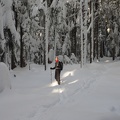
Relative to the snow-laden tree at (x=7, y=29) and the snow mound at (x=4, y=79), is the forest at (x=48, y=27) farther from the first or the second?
the snow mound at (x=4, y=79)

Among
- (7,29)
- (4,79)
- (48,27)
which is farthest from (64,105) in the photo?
(48,27)

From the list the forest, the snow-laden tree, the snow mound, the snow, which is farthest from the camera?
the forest

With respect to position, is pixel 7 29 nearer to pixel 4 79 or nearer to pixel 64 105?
pixel 4 79

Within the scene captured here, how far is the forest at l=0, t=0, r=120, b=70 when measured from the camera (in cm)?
2075

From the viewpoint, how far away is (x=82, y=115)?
8547mm

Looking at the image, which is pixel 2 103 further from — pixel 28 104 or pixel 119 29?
pixel 119 29

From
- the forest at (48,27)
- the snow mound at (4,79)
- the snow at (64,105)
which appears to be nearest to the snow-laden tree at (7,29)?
the forest at (48,27)

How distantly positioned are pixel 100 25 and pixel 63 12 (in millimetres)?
13931

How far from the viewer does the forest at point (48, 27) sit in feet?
68.1

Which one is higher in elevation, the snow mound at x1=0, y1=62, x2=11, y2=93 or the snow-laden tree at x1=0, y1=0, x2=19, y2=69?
the snow-laden tree at x1=0, y1=0, x2=19, y2=69

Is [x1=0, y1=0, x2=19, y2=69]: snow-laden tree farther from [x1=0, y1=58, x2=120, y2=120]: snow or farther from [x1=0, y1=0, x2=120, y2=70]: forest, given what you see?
[x1=0, y1=58, x2=120, y2=120]: snow

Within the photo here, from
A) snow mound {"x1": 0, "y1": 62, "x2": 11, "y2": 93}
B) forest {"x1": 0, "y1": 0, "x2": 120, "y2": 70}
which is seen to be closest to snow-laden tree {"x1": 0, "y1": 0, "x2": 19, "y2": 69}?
forest {"x1": 0, "y1": 0, "x2": 120, "y2": 70}

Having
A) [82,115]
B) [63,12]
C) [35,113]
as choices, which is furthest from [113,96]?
[63,12]

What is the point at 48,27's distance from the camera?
29.5 meters
